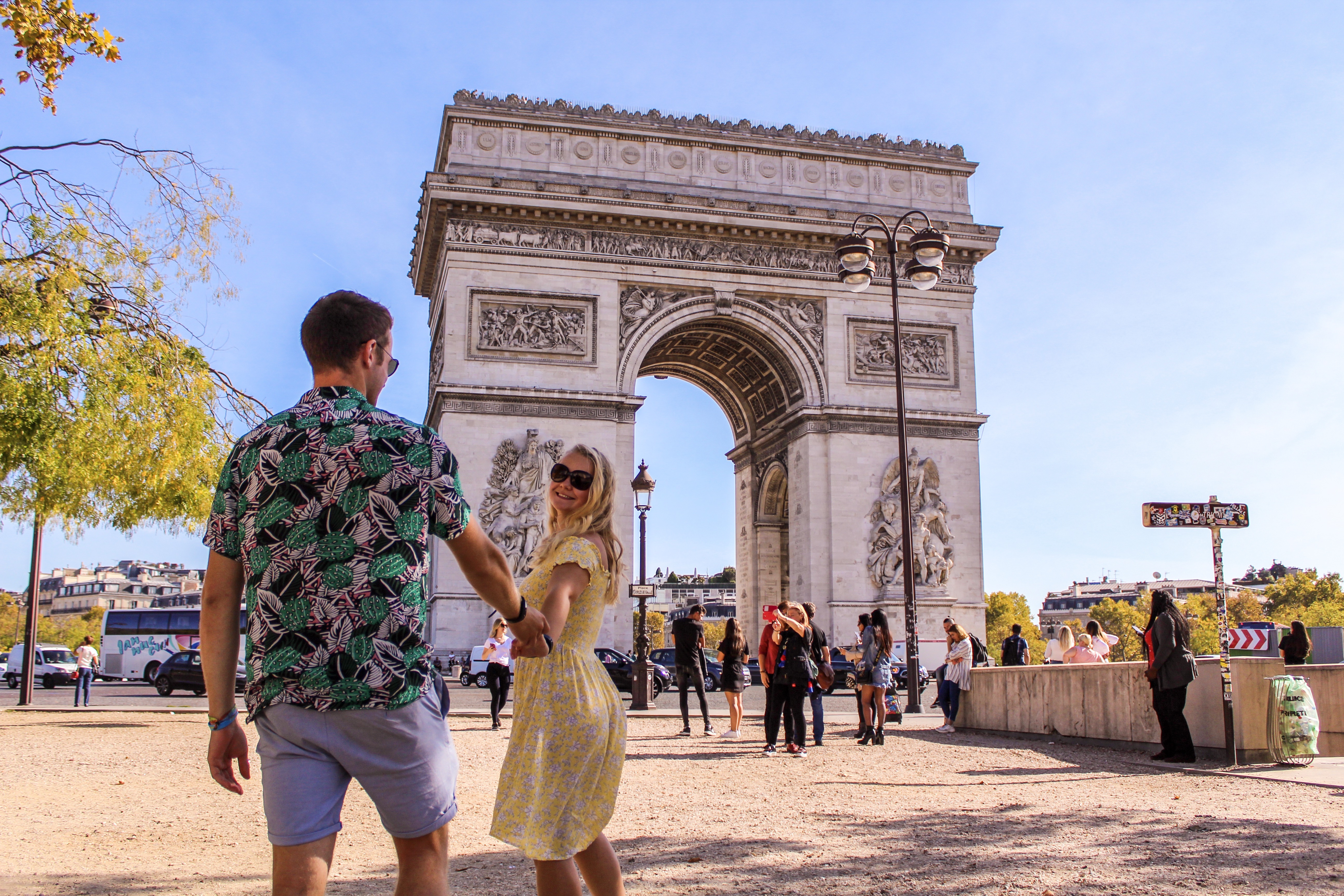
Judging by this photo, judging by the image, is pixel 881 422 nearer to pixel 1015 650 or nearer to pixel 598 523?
pixel 1015 650

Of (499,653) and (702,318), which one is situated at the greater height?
(702,318)

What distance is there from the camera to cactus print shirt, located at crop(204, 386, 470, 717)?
2773 mm

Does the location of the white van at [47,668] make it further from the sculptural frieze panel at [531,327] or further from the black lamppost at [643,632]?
the black lamppost at [643,632]

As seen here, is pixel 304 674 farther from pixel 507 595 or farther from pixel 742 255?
pixel 742 255

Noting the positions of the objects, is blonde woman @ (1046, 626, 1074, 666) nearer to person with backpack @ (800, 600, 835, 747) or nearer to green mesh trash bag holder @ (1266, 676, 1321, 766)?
person with backpack @ (800, 600, 835, 747)

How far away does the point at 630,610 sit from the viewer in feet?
94.9

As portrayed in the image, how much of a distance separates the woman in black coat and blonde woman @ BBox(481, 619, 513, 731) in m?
7.25

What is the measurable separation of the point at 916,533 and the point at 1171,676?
19889mm

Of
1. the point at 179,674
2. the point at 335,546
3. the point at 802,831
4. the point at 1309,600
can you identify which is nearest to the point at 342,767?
the point at 335,546

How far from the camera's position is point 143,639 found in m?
35.1

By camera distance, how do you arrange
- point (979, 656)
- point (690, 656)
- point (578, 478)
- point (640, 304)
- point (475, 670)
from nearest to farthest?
point (578, 478)
point (690, 656)
point (979, 656)
point (475, 670)
point (640, 304)

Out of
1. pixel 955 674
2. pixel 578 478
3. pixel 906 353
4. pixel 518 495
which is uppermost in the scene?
pixel 906 353

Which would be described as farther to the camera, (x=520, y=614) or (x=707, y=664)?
(x=707, y=664)

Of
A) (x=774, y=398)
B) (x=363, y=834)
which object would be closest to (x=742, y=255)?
(x=774, y=398)
